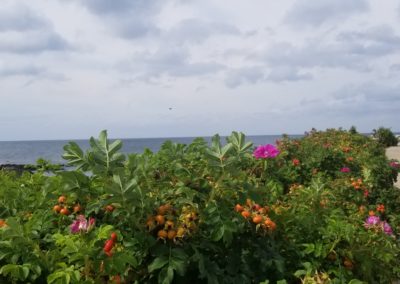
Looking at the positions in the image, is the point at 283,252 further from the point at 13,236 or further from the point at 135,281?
the point at 13,236

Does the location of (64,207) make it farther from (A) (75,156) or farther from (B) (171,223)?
(B) (171,223)

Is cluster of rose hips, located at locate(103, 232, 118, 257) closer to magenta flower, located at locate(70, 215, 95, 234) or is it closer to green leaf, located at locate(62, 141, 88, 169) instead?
magenta flower, located at locate(70, 215, 95, 234)

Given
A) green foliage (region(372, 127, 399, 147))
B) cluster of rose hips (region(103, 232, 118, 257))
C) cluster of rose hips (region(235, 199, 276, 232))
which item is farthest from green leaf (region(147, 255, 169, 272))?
green foliage (region(372, 127, 399, 147))

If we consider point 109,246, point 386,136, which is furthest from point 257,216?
point 386,136

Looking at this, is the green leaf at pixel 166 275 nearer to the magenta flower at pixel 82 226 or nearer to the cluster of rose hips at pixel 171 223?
the cluster of rose hips at pixel 171 223

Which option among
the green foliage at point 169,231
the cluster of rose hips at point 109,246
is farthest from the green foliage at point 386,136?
the cluster of rose hips at point 109,246

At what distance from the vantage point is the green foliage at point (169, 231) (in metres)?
2.51

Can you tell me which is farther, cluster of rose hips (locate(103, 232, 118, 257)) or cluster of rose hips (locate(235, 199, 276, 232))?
cluster of rose hips (locate(235, 199, 276, 232))

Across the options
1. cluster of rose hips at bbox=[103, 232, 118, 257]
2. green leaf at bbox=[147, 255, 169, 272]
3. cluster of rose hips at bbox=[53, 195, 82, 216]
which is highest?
cluster of rose hips at bbox=[53, 195, 82, 216]

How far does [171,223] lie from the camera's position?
264 cm

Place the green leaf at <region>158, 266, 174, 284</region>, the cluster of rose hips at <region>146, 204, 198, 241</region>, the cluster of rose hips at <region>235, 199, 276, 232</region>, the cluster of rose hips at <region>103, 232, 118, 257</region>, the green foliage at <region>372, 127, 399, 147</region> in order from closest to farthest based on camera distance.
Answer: the cluster of rose hips at <region>103, 232, 118, 257</region>
the green leaf at <region>158, 266, 174, 284</region>
the cluster of rose hips at <region>146, 204, 198, 241</region>
the cluster of rose hips at <region>235, 199, 276, 232</region>
the green foliage at <region>372, 127, 399, 147</region>

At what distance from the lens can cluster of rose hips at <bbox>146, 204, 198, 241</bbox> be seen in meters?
2.63

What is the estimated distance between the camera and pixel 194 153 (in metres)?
3.93

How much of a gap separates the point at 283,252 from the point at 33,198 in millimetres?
1732
